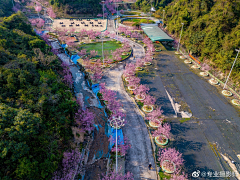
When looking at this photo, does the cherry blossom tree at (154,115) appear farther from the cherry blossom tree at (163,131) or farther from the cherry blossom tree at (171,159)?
the cherry blossom tree at (171,159)

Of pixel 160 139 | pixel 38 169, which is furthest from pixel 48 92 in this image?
pixel 160 139

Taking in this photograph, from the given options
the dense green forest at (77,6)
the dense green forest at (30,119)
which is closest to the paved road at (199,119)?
the dense green forest at (30,119)

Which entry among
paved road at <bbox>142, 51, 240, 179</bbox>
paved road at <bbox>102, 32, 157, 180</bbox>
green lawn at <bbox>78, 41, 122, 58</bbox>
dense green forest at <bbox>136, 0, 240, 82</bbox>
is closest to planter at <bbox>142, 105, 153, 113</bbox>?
paved road at <bbox>102, 32, 157, 180</bbox>

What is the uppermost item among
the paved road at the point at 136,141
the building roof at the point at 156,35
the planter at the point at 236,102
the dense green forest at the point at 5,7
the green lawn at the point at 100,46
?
the dense green forest at the point at 5,7

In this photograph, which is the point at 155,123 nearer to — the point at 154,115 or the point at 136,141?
the point at 154,115

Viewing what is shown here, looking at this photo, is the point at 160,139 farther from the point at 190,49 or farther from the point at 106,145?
the point at 190,49

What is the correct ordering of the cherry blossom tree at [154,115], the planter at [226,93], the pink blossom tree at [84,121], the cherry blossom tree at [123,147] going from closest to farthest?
1. the cherry blossom tree at [123,147]
2. the pink blossom tree at [84,121]
3. the cherry blossom tree at [154,115]
4. the planter at [226,93]
